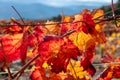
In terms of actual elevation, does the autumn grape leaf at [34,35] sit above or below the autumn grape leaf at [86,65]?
above

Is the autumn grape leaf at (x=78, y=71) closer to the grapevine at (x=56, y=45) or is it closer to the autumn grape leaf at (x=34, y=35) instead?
the grapevine at (x=56, y=45)

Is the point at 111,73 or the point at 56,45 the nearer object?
the point at 56,45

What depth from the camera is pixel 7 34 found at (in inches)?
62.0

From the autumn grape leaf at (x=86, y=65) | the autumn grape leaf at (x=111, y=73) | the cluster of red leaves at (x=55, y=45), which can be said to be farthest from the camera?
the autumn grape leaf at (x=111, y=73)

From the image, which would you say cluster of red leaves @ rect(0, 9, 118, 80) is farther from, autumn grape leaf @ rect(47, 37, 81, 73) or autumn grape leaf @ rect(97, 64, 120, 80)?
autumn grape leaf @ rect(97, 64, 120, 80)

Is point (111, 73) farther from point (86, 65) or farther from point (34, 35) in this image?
point (34, 35)

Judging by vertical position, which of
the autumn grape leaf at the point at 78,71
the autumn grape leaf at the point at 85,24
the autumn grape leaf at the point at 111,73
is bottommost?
the autumn grape leaf at the point at 111,73

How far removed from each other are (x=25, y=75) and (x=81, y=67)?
93cm

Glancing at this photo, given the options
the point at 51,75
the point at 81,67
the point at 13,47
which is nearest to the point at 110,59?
the point at 81,67

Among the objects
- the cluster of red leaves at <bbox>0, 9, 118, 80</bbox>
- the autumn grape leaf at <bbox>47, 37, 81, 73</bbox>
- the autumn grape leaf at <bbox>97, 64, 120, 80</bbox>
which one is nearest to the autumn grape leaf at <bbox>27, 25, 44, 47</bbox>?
the cluster of red leaves at <bbox>0, 9, 118, 80</bbox>

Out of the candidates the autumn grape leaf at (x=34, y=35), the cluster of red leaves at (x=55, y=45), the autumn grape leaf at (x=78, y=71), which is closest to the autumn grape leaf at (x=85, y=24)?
the cluster of red leaves at (x=55, y=45)

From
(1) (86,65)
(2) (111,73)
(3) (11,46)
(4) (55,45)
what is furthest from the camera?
(2) (111,73)

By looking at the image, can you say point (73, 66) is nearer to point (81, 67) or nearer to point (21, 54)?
point (81, 67)

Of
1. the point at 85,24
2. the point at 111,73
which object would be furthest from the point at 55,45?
the point at 111,73
